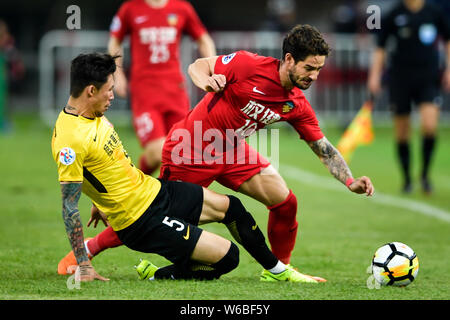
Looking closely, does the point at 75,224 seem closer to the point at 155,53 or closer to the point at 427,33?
the point at 155,53

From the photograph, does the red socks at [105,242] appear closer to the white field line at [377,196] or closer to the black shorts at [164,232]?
the black shorts at [164,232]

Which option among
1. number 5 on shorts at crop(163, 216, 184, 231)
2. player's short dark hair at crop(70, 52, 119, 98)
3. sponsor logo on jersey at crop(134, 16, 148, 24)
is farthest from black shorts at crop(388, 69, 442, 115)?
player's short dark hair at crop(70, 52, 119, 98)

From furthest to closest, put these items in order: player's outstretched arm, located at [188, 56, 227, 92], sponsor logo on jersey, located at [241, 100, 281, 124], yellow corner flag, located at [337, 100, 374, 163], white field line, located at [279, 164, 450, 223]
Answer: yellow corner flag, located at [337, 100, 374, 163] < white field line, located at [279, 164, 450, 223] < sponsor logo on jersey, located at [241, 100, 281, 124] < player's outstretched arm, located at [188, 56, 227, 92]

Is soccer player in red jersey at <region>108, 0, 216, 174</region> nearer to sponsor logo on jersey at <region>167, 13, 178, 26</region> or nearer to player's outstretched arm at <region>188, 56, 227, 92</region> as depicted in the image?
sponsor logo on jersey at <region>167, 13, 178, 26</region>

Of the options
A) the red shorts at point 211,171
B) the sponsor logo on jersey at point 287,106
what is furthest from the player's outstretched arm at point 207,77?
the red shorts at point 211,171

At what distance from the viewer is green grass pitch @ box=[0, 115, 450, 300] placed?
5609 millimetres

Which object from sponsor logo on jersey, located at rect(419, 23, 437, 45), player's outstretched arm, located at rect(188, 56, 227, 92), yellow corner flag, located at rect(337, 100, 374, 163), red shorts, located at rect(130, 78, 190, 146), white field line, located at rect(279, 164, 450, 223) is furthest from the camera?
yellow corner flag, located at rect(337, 100, 374, 163)

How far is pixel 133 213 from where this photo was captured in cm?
582

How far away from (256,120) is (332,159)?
0.67 meters

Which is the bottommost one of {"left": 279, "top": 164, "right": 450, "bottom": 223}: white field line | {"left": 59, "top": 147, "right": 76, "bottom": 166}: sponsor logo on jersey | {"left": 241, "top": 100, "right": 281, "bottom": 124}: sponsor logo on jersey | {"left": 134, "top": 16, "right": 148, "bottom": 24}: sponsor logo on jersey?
{"left": 279, "top": 164, "right": 450, "bottom": 223}: white field line

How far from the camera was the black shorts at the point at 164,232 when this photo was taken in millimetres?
5820

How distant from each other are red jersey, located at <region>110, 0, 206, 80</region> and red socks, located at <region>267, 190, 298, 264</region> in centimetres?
331

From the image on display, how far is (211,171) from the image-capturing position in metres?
6.46

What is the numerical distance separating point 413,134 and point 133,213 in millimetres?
14407
